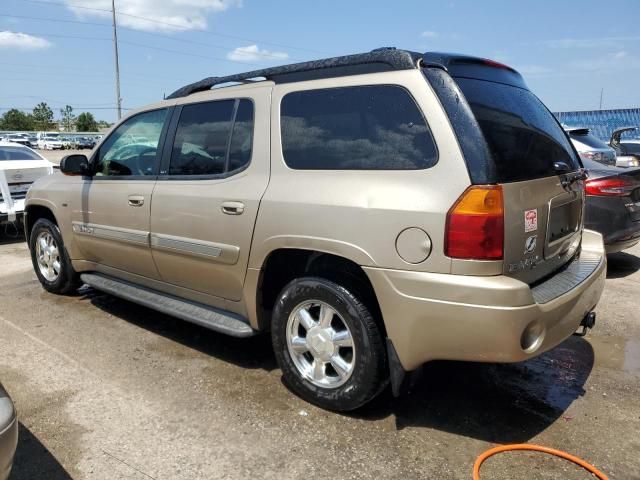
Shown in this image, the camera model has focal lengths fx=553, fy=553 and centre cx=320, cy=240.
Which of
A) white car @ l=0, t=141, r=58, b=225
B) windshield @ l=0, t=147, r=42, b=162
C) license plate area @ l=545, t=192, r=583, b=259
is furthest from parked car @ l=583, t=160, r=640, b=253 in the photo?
windshield @ l=0, t=147, r=42, b=162

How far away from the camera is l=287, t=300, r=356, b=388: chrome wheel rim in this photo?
3.09 meters

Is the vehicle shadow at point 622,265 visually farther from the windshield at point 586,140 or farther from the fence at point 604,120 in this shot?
the fence at point 604,120

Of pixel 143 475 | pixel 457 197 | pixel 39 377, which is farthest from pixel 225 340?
pixel 457 197

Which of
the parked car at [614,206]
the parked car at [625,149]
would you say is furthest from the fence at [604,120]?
the parked car at [614,206]

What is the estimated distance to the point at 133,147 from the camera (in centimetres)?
448

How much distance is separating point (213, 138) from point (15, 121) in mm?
106879

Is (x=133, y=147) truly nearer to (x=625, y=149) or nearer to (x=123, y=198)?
(x=123, y=198)

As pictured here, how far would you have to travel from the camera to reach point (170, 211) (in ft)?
12.8

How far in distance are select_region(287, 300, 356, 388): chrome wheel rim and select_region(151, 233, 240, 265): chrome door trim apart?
582 millimetres

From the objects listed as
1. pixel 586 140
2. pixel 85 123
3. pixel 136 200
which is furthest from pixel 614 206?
pixel 85 123

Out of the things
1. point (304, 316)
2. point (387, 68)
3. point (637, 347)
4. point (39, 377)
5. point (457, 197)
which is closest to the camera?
point (457, 197)

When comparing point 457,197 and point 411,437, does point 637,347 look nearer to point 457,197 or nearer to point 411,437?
point 411,437

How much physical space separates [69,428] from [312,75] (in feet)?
7.97

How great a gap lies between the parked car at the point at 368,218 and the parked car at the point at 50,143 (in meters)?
58.4
